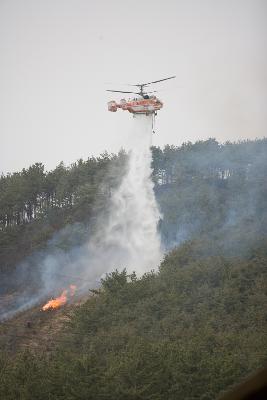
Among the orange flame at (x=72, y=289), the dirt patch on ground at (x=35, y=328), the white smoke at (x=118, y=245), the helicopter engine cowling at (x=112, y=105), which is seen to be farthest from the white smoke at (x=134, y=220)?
the dirt patch on ground at (x=35, y=328)

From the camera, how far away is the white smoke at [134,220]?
64.4 m

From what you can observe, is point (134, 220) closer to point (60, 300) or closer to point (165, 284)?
point (60, 300)

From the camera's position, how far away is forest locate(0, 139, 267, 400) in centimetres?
1973

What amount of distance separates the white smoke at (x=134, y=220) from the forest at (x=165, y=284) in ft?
6.23

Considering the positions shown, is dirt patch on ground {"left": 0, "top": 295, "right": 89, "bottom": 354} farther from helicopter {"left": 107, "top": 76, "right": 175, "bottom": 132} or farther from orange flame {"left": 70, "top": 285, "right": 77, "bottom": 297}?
helicopter {"left": 107, "top": 76, "right": 175, "bottom": 132}

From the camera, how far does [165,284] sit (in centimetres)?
3822

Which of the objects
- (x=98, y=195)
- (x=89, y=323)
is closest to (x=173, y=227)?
(x=98, y=195)

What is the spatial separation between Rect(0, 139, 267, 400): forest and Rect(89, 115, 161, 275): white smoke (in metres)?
1.90

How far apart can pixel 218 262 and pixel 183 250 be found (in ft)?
22.1

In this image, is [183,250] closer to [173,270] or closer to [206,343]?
[173,270]

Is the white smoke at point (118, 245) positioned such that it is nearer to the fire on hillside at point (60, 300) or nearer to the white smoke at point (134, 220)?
the white smoke at point (134, 220)

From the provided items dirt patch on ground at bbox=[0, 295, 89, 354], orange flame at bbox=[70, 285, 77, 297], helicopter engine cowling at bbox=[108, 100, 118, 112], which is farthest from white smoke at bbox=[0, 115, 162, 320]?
dirt patch on ground at bbox=[0, 295, 89, 354]

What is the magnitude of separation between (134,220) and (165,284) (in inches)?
1328

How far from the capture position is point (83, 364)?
20.5 metres
